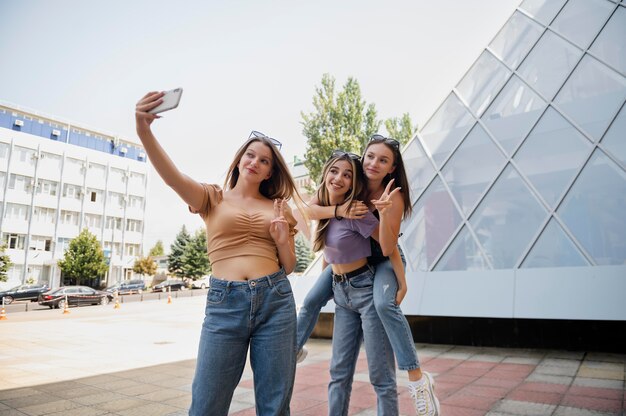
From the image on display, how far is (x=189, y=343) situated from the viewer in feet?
30.1

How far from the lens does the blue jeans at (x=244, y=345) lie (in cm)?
202

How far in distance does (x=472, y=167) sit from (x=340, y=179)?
6.28 m

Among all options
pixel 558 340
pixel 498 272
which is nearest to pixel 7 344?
pixel 498 272

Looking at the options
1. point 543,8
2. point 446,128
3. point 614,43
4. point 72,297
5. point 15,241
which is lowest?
point 72,297

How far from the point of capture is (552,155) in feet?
25.3

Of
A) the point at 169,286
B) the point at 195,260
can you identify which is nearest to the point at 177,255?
the point at 195,260

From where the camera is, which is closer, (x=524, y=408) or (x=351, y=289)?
(x=351, y=289)

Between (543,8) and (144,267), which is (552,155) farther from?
(144,267)

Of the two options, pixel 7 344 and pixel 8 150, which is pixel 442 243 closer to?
pixel 7 344

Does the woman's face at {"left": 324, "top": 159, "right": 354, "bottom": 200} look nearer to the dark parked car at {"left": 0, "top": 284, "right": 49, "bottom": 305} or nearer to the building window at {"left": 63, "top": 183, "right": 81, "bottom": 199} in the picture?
the dark parked car at {"left": 0, "top": 284, "right": 49, "bottom": 305}

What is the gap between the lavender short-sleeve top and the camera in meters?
2.79

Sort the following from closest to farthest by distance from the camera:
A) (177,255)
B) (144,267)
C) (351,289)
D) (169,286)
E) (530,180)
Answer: (351,289) < (530,180) < (169,286) < (144,267) < (177,255)

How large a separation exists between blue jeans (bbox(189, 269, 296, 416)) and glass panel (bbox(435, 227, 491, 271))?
5927 millimetres

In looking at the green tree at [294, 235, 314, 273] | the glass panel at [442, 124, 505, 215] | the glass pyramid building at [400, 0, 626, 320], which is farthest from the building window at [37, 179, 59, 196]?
A: the glass panel at [442, 124, 505, 215]
